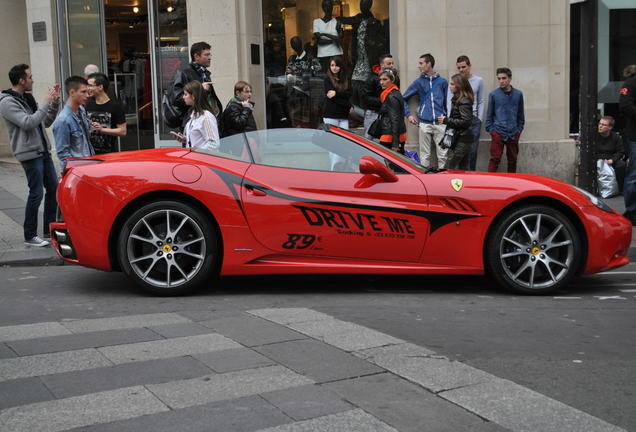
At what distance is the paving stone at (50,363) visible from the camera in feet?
16.2

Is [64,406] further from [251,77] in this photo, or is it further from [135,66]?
[135,66]

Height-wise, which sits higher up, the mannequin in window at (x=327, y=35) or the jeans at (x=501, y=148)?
the mannequin in window at (x=327, y=35)

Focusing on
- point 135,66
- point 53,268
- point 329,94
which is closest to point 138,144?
point 135,66

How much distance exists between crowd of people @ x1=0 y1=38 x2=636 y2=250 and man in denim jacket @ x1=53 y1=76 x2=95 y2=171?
10mm

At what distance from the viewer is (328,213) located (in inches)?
277

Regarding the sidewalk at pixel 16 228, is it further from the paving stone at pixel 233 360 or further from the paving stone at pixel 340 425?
the paving stone at pixel 340 425

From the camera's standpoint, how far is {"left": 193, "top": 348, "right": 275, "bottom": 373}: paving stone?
4973 mm

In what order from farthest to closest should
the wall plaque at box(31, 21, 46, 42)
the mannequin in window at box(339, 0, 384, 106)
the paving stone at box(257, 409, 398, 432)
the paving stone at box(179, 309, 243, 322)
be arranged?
1. the wall plaque at box(31, 21, 46, 42)
2. the mannequin in window at box(339, 0, 384, 106)
3. the paving stone at box(179, 309, 243, 322)
4. the paving stone at box(257, 409, 398, 432)

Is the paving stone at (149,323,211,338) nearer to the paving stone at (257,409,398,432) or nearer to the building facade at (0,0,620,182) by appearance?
the paving stone at (257,409,398,432)

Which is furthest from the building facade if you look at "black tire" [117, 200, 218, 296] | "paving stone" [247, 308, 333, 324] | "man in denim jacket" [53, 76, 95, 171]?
"paving stone" [247, 308, 333, 324]

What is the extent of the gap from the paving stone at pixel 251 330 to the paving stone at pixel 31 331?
0.97 metres

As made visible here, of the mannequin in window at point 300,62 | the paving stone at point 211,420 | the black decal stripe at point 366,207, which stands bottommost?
the paving stone at point 211,420

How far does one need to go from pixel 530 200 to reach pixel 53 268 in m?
4.59

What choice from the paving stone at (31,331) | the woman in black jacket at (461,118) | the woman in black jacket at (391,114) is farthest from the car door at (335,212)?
the woman in black jacket at (391,114)
